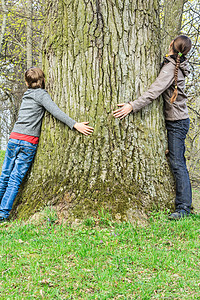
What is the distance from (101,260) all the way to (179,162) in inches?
69.4

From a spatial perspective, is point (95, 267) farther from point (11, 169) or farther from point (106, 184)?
point (11, 169)

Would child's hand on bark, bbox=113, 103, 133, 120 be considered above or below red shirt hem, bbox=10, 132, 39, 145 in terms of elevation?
above

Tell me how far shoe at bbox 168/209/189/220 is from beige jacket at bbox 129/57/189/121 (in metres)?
1.25

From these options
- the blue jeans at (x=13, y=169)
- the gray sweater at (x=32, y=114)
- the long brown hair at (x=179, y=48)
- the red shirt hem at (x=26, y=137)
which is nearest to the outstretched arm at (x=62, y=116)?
the gray sweater at (x=32, y=114)

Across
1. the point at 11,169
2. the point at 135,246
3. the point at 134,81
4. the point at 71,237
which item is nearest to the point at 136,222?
the point at 135,246

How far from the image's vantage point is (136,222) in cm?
315

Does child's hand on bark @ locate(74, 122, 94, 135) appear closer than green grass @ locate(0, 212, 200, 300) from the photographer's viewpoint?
No

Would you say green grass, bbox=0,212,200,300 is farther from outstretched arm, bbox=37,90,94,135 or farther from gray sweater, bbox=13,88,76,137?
gray sweater, bbox=13,88,76,137

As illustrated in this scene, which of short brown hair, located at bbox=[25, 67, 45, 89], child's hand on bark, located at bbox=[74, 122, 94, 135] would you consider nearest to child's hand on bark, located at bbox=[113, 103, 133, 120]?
child's hand on bark, located at bbox=[74, 122, 94, 135]

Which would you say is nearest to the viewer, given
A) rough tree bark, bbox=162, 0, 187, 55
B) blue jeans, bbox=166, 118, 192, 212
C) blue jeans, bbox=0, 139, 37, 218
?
blue jeans, bbox=166, 118, 192, 212

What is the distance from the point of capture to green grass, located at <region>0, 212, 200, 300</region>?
7.16 feet

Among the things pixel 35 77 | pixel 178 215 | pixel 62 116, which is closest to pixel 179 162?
pixel 178 215

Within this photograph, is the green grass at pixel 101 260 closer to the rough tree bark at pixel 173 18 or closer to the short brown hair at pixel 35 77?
the short brown hair at pixel 35 77

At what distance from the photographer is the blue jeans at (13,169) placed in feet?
12.2
